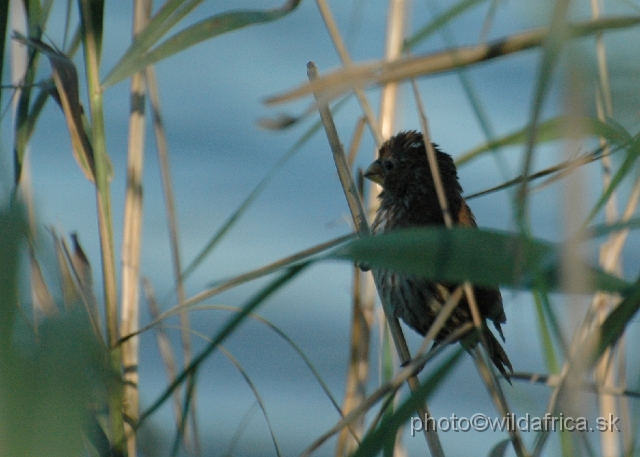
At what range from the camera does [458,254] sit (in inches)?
43.4

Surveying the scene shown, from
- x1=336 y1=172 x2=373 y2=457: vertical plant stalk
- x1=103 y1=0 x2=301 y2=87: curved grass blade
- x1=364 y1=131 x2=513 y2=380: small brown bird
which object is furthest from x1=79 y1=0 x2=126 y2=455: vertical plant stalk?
x1=364 y1=131 x2=513 y2=380: small brown bird

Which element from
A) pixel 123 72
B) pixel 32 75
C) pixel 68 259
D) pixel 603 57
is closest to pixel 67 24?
pixel 32 75

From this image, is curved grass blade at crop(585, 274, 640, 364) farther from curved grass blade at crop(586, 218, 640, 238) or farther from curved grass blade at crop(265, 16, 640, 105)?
curved grass blade at crop(265, 16, 640, 105)

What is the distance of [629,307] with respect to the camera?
3.81 ft

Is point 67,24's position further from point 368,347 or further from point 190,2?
point 368,347

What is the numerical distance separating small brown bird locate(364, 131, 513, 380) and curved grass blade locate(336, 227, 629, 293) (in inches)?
55.3

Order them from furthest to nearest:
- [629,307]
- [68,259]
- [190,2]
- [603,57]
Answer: [68,259]
[190,2]
[603,57]
[629,307]

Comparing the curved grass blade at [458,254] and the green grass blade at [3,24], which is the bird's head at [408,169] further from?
the curved grass blade at [458,254]

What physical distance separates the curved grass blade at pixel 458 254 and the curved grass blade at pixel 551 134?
182 mm

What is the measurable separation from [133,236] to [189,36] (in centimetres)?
74

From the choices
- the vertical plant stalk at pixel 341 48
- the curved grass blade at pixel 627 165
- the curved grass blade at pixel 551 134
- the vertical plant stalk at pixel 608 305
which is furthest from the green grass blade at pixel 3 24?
the vertical plant stalk at pixel 608 305

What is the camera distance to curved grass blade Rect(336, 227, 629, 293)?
3.59 feet

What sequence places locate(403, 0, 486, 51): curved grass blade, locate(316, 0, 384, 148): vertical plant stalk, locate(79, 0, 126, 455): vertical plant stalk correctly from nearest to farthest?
→ locate(403, 0, 486, 51): curved grass blade, locate(79, 0, 126, 455): vertical plant stalk, locate(316, 0, 384, 148): vertical plant stalk

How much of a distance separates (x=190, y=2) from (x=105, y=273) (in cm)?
70
